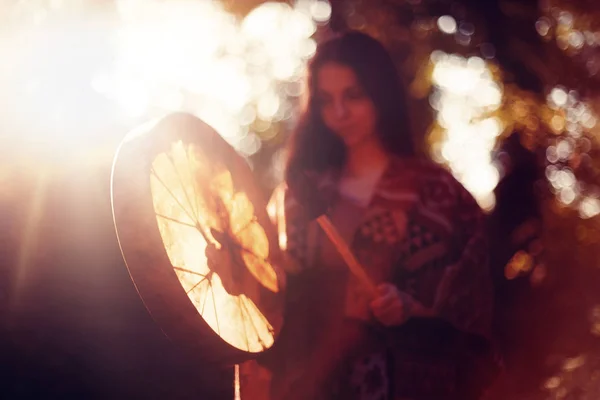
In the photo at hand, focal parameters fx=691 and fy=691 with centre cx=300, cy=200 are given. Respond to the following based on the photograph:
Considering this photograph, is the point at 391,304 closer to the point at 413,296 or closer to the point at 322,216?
the point at 413,296

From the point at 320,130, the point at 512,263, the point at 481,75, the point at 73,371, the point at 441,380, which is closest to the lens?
the point at 73,371

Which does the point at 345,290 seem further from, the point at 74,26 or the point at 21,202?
the point at 74,26

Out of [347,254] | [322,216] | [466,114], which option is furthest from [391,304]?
[466,114]

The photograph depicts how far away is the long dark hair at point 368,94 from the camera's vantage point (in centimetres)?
216

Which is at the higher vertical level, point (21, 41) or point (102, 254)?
point (21, 41)

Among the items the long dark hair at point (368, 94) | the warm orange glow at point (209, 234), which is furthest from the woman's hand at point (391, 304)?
the long dark hair at point (368, 94)

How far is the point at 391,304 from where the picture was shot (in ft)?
6.49

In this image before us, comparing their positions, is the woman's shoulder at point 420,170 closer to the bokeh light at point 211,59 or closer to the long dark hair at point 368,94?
the long dark hair at point 368,94

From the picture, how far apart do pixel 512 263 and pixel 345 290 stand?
161 cm

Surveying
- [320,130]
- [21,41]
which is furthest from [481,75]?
[21,41]

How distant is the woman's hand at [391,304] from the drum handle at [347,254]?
0.09 ft

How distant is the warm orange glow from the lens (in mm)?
1739

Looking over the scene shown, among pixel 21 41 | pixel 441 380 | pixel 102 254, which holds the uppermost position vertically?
pixel 21 41

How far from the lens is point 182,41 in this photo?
388 cm
